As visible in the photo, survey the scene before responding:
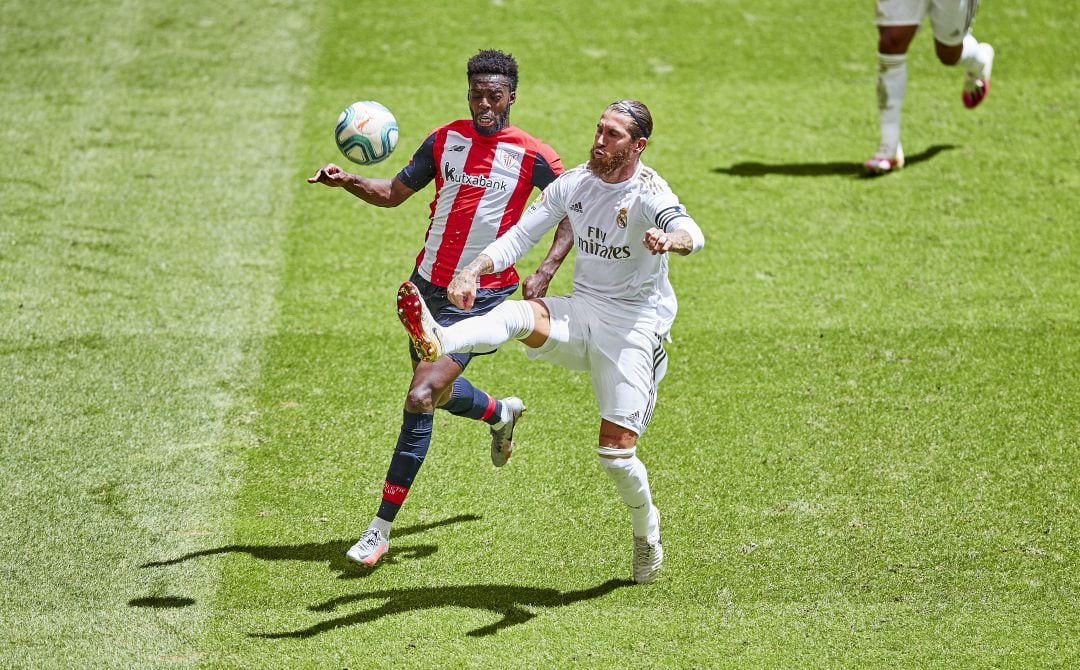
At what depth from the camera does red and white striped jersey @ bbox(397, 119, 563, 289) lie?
22.6ft

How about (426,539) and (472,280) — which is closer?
(472,280)

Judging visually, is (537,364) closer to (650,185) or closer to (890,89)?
(650,185)

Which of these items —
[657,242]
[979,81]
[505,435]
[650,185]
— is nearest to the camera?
[657,242]

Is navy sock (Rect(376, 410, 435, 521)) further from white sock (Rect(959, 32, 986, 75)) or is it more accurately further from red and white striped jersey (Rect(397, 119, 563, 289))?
white sock (Rect(959, 32, 986, 75))

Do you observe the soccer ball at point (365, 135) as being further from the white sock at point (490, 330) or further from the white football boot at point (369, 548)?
the white football boot at point (369, 548)

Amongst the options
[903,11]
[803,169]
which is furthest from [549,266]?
[903,11]

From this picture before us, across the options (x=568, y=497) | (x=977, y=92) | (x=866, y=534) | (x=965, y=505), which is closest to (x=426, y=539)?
(x=568, y=497)

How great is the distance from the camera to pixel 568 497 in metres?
7.34

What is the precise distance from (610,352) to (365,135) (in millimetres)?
1898

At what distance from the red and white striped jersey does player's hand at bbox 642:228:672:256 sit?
59.2 inches

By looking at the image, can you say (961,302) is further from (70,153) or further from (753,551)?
(70,153)

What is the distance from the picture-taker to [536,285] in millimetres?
6340

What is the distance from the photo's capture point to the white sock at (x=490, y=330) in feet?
19.3

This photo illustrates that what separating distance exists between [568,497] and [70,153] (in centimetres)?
659
